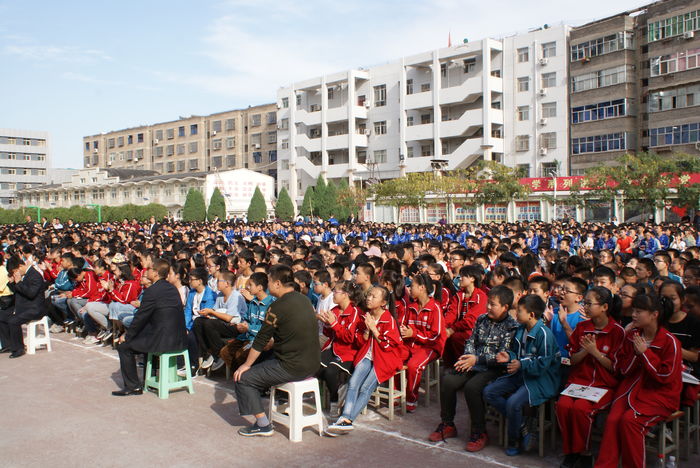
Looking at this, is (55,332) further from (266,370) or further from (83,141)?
(83,141)

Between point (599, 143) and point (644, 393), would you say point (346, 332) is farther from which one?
Answer: point (599, 143)

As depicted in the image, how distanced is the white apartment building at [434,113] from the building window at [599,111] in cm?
82

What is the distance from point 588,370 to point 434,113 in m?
41.8

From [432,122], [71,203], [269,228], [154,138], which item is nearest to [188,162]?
[154,138]

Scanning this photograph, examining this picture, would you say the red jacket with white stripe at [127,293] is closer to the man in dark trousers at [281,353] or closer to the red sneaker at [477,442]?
the man in dark trousers at [281,353]

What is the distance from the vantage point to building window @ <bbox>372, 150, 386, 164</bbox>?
49938 millimetres

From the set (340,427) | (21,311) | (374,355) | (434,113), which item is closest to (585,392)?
(374,355)

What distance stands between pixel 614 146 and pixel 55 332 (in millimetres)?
36937

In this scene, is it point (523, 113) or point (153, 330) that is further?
point (523, 113)

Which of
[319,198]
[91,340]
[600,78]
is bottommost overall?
[91,340]

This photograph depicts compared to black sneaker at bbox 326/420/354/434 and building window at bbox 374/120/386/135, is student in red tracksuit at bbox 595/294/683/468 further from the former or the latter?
building window at bbox 374/120/386/135

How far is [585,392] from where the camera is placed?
15.7 feet

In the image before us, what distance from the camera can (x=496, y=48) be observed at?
140 feet

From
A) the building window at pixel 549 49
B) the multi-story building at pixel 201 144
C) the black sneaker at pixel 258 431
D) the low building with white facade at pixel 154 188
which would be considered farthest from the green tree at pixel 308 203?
the black sneaker at pixel 258 431
